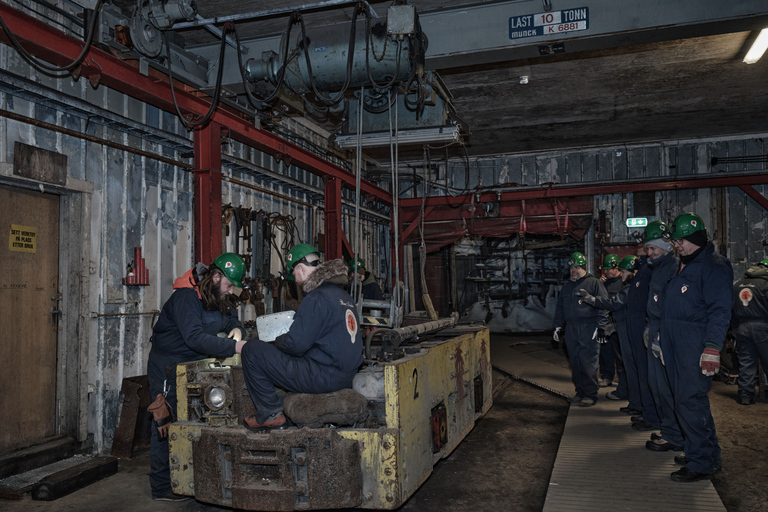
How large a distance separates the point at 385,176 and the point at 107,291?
8104mm

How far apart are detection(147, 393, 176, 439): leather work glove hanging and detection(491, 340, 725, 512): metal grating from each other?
278cm

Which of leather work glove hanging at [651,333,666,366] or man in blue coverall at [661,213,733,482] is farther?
leather work glove hanging at [651,333,666,366]

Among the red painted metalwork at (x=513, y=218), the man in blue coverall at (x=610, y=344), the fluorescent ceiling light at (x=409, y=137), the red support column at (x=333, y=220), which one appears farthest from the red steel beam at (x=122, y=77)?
the red painted metalwork at (x=513, y=218)

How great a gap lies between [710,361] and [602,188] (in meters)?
8.05

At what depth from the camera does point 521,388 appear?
27.9 feet

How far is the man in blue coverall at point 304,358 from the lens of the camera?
3406 mm

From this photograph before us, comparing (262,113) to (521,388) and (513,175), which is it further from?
(513,175)

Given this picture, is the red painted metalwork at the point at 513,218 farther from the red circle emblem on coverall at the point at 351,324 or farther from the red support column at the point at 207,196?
the red circle emblem on coverall at the point at 351,324

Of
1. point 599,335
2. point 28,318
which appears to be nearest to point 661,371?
point 599,335

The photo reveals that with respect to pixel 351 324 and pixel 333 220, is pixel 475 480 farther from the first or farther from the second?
pixel 333 220

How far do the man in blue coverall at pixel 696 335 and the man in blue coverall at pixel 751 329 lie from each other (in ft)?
11.5

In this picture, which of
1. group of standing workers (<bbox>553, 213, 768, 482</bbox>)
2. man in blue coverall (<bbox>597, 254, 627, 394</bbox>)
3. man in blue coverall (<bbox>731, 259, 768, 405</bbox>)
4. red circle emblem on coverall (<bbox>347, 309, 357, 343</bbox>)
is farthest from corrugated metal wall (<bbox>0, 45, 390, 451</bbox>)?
man in blue coverall (<bbox>731, 259, 768, 405</bbox>)

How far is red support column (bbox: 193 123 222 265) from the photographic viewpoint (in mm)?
6004

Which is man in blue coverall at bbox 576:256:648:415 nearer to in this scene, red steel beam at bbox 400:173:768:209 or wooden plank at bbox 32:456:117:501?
red steel beam at bbox 400:173:768:209
